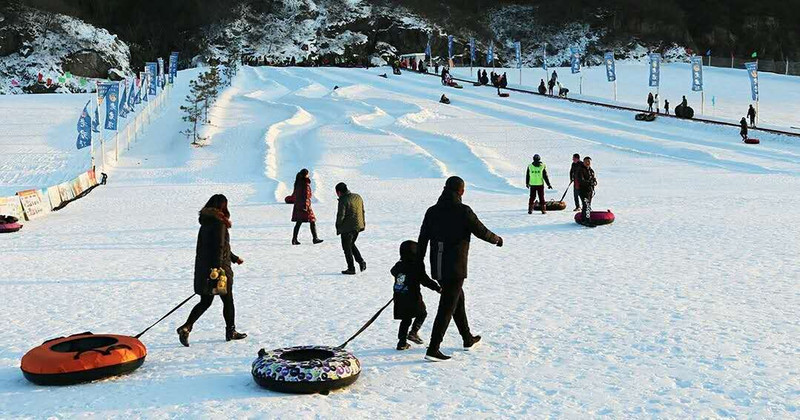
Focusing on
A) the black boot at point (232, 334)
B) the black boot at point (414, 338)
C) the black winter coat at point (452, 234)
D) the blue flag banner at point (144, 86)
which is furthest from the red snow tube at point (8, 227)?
the blue flag banner at point (144, 86)

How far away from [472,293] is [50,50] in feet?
307

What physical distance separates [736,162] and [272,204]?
1759cm

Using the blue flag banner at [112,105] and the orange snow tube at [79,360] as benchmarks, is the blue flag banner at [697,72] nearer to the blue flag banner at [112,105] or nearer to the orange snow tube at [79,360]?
the blue flag banner at [112,105]

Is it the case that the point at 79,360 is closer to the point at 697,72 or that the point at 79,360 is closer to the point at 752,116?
the point at 752,116

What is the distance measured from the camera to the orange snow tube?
22.1 ft

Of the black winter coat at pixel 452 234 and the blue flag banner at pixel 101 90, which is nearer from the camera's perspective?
the black winter coat at pixel 452 234

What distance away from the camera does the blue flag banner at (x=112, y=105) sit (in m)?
32.1

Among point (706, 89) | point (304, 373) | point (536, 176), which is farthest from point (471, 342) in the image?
point (706, 89)

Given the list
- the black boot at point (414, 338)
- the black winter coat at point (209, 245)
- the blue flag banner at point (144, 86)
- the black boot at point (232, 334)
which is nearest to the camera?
the black winter coat at point (209, 245)

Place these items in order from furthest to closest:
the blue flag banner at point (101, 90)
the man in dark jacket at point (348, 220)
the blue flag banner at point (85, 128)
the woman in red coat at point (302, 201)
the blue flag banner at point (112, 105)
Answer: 1. the blue flag banner at point (112, 105)
2. the blue flag banner at point (101, 90)
3. the blue flag banner at point (85, 128)
4. the woman in red coat at point (302, 201)
5. the man in dark jacket at point (348, 220)

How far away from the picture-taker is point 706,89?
56.7m

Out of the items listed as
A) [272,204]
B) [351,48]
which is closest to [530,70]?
[351,48]

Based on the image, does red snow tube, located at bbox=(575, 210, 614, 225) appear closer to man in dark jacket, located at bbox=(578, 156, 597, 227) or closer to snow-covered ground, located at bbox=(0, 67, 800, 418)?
man in dark jacket, located at bbox=(578, 156, 597, 227)

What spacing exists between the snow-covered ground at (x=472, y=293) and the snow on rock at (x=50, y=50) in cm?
6409
